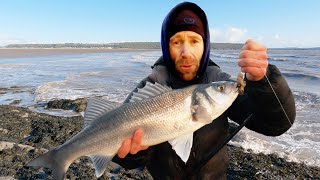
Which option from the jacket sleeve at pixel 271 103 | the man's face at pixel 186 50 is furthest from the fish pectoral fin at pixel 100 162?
the jacket sleeve at pixel 271 103

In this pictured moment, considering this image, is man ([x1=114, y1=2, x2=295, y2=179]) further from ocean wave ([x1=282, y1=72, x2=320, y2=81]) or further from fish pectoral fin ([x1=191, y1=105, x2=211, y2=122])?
ocean wave ([x1=282, y1=72, x2=320, y2=81])

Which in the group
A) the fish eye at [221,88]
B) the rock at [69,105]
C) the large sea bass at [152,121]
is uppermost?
the fish eye at [221,88]

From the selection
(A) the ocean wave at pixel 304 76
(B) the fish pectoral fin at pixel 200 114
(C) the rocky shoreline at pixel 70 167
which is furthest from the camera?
(A) the ocean wave at pixel 304 76

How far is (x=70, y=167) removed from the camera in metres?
6.23

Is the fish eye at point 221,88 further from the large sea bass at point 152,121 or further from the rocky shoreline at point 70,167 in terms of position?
the rocky shoreline at point 70,167

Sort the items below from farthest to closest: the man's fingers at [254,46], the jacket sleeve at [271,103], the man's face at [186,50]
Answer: the man's face at [186,50] → the jacket sleeve at [271,103] → the man's fingers at [254,46]

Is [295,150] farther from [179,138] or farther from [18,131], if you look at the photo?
[18,131]

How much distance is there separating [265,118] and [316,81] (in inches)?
812

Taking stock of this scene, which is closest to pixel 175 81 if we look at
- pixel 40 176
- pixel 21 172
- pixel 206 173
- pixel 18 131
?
pixel 206 173

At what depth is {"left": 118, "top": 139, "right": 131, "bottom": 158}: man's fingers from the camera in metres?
3.28

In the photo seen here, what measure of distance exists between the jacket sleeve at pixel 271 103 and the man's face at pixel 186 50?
750 mm

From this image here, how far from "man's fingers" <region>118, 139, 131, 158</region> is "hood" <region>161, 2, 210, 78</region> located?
116 centimetres

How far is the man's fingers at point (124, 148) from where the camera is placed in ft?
10.7

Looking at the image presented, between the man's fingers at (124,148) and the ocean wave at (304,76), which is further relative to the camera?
the ocean wave at (304,76)
